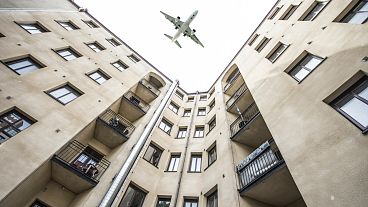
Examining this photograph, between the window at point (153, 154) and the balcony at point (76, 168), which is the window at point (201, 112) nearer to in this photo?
the window at point (153, 154)

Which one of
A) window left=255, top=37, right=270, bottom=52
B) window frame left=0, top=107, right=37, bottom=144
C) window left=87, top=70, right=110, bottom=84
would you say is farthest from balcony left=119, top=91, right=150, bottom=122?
window left=255, top=37, right=270, bottom=52

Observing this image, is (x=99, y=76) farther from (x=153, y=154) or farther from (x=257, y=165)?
(x=257, y=165)

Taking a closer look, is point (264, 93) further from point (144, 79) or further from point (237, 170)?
point (144, 79)

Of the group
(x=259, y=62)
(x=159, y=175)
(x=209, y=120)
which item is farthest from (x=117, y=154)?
(x=259, y=62)

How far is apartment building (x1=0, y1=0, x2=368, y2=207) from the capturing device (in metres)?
6.90

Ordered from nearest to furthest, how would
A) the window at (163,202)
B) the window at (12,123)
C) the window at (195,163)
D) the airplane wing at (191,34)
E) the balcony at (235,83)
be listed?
the window at (12,123) < the window at (163,202) < the window at (195,163) < the balcony at (235,83) < the airplane wing at (191,34)

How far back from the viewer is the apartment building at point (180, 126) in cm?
690

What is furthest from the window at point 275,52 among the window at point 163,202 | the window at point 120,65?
the window at point 120,65

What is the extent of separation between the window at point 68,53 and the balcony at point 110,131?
494 cm

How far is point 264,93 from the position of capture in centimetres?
1169

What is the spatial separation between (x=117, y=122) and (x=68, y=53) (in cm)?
647

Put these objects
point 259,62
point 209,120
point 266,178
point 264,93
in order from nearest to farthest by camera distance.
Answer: point 266,178 → point 264,93 → point 259,62 → point 209,120

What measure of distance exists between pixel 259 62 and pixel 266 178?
9.48 metres

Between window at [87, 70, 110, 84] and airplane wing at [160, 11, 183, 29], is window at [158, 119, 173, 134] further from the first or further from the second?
airplane wing at [160, 11, 183, 29]
